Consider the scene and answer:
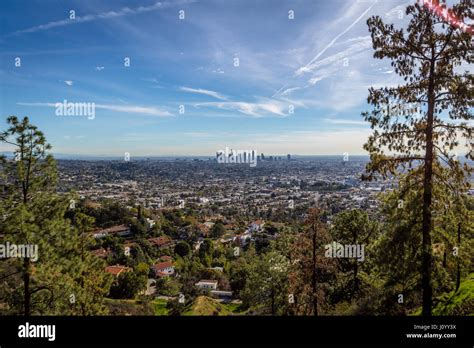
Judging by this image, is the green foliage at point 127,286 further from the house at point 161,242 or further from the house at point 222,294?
the house at point 161,242

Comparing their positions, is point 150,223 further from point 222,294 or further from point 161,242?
point 222,294

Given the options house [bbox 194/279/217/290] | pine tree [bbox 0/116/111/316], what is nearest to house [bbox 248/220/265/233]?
house [bbox 194/279/217/290]

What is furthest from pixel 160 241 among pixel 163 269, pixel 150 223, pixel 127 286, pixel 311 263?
pixel 311 263

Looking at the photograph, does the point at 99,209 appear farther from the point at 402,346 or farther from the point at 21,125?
the point at 402,346

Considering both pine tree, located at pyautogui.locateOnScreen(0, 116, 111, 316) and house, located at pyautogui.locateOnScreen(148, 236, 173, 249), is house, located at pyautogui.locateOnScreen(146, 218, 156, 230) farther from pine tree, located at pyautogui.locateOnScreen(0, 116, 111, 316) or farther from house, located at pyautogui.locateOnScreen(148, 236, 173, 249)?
pine tree, located at pyautogui.locateOnScreen(0, 116, 111, 316)

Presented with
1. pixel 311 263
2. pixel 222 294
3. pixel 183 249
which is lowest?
pixel 222 294

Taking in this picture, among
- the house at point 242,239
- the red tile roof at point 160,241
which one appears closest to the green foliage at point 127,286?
the house at point 242,239
